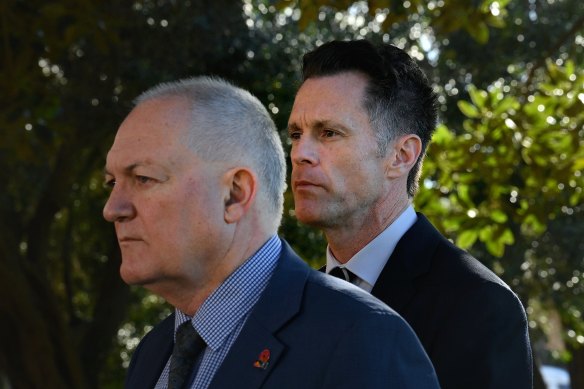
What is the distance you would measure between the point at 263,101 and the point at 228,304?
722cm

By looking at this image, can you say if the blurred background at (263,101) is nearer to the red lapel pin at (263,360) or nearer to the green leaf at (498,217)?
the green leaf at (498,217)

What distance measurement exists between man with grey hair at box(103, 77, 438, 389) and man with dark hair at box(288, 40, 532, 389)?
2.25ft

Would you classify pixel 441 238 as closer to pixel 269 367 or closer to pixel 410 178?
pixel 410 178

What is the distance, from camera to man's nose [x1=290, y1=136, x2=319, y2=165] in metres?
3.37

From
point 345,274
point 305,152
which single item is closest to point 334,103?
point 305,152

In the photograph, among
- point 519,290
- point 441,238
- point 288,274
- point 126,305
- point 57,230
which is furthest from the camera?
point 57,230

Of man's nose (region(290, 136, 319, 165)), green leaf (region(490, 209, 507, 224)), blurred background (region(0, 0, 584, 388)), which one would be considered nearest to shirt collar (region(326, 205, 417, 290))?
man's nose (region(290, 136, 319, 165))

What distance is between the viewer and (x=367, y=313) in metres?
2.27

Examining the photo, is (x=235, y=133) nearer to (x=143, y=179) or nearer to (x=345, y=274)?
(x=143, y=179)

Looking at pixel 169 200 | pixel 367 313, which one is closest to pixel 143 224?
pixel 169 200

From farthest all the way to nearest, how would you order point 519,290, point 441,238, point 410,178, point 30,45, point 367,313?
point 519,290, point 30,45, point 410,178, point 441,238, point 367,313

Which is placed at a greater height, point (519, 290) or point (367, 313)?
point (367, 313)

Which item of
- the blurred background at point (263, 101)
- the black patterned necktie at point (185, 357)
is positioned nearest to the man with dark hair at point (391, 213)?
the black patterned necktie at point (185, 357)

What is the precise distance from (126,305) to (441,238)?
9773 mm
